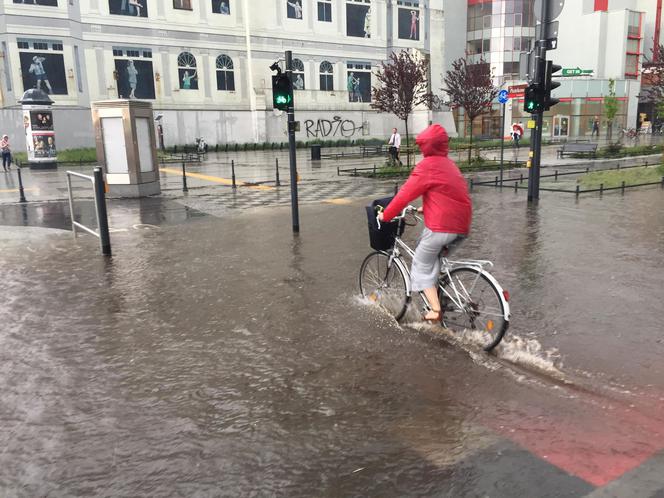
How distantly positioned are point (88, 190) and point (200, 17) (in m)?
31.0

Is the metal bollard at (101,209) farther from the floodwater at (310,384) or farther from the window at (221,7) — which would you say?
the window at (221,7)

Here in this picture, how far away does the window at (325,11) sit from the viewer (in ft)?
167

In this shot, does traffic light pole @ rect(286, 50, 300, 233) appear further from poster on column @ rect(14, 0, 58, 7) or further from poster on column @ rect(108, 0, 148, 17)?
poster on column @ rect(108, 0, 148, 17)

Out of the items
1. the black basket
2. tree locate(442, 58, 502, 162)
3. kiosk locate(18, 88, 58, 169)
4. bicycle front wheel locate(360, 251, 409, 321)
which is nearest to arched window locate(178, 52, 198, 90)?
kiosk locate(18, 88, 58, 169)

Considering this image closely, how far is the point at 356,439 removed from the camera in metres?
3.72

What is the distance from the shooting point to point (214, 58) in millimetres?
46625

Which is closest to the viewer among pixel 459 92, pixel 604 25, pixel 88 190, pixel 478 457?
pixel 478 457

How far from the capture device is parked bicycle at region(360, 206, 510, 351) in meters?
5.07

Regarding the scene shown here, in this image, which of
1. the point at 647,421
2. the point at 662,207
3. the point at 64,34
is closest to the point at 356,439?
the point at 647,421

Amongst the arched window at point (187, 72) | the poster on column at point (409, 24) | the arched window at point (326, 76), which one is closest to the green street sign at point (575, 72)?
the poster on column at point (409, 24)

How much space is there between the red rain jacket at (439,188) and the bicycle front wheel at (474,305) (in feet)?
1.48

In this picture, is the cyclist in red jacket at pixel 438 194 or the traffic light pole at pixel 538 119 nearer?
the cyclist in red jacket at pixel 438 194

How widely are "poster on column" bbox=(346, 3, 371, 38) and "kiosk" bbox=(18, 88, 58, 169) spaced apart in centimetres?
3097

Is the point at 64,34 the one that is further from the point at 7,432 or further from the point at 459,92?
the point at 7,432
